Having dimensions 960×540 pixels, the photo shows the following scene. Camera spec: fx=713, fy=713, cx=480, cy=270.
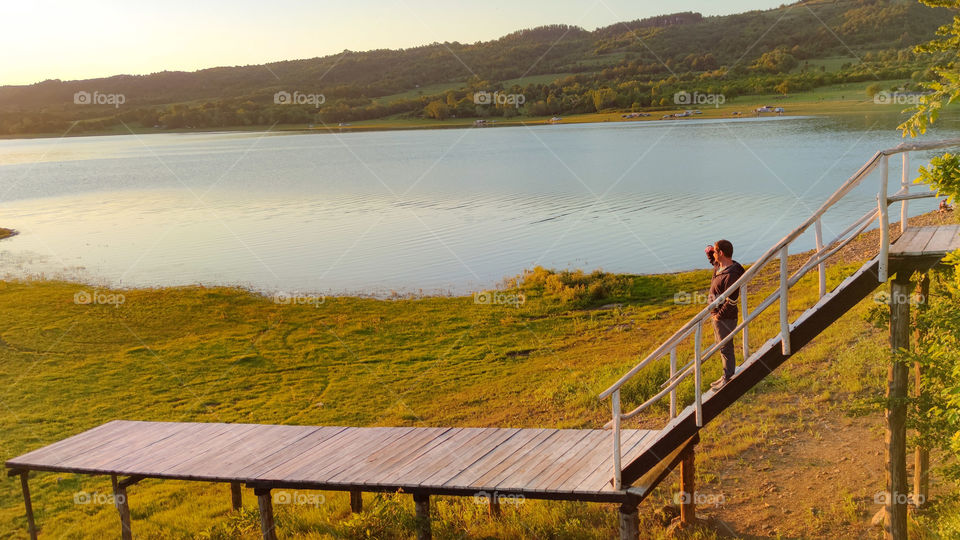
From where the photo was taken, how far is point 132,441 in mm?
13898

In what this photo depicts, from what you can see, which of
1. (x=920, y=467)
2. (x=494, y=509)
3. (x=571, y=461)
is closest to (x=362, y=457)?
(x=494, y=509)

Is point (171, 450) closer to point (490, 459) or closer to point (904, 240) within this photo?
point (490, 459)

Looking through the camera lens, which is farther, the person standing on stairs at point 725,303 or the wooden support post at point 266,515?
the wooden support post at point 266,515

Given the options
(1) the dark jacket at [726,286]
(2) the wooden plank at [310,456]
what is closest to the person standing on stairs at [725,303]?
(1) the dark jacket at [726,286]

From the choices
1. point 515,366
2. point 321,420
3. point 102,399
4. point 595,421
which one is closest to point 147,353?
point 102,399

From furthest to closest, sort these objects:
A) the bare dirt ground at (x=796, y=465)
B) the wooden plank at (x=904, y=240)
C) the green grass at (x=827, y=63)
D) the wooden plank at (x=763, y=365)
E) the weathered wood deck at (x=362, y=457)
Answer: the green grass at (x=827, y=63)
the bare dirt ground at (x=796, y=465)
the weathered wood deck at (x=362, y=457)
the wooden plank at (x=904, y=240)
the wooden plank at (x=763, y=365)

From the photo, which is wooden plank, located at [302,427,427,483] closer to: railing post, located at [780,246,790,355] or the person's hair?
the person's hair

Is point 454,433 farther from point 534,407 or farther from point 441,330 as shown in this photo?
point 441,330

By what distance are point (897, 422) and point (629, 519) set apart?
409 cm

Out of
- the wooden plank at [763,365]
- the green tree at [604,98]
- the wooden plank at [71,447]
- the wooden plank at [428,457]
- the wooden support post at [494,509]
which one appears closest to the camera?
the wooden plank at [763,365]

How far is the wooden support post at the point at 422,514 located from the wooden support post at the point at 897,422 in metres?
6.72

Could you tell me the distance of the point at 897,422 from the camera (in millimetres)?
10141

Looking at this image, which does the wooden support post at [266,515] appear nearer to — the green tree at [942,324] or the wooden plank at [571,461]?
the wooden plank at [571,461]

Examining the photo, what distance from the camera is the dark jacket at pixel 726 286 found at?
984 cm
